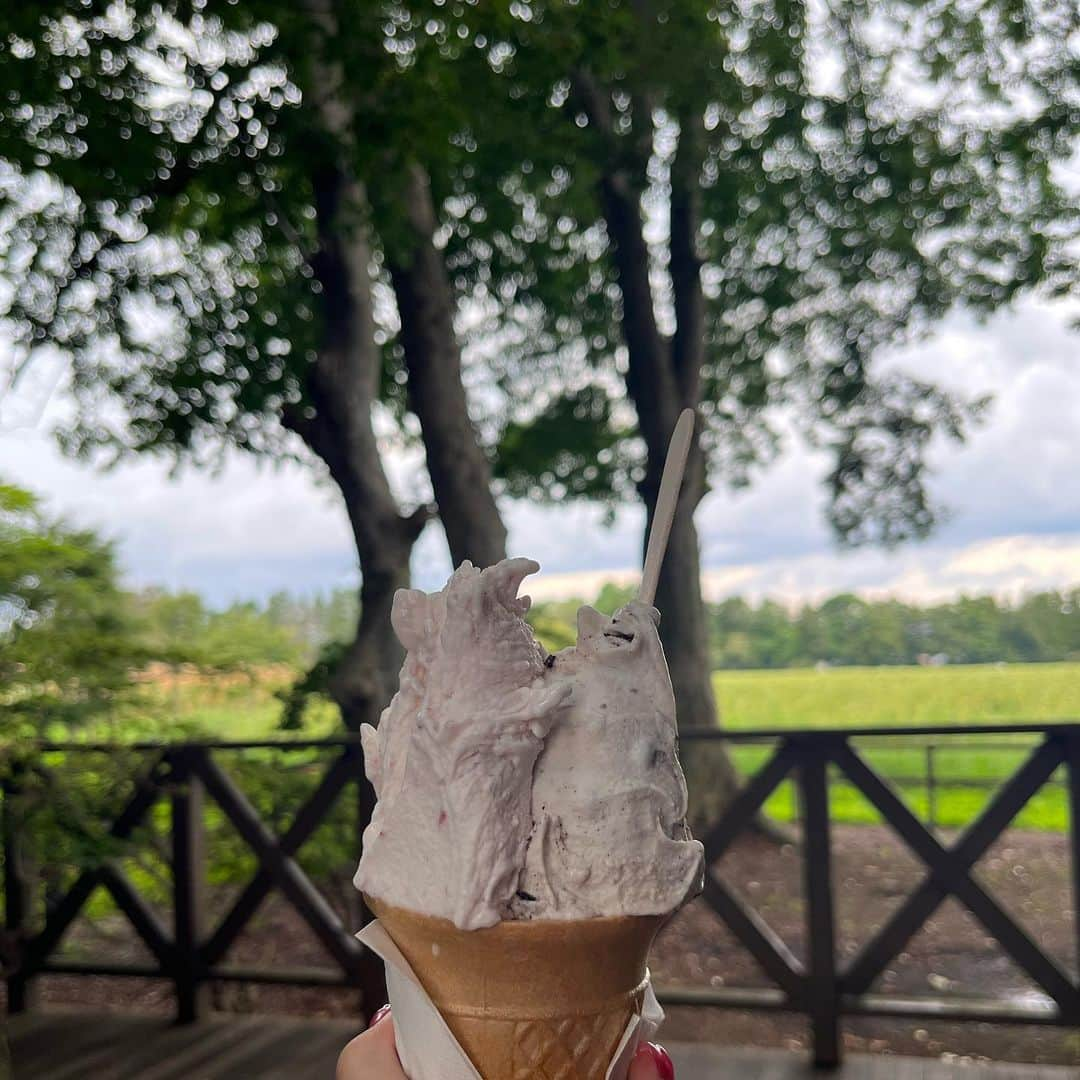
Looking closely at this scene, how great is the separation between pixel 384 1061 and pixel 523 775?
0.42 meters

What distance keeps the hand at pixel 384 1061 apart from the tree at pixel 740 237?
5676mm

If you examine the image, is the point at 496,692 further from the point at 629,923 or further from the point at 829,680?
the point at 829,680

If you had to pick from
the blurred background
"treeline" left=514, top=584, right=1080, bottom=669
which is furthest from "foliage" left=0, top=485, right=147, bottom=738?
"treeline" left=514, top=584, right=1080, bottom=669

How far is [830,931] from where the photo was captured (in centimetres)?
350

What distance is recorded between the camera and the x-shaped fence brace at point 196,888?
12.6 feet

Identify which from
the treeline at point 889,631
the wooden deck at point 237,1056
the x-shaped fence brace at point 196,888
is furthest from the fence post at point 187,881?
the treeline at point 889,631

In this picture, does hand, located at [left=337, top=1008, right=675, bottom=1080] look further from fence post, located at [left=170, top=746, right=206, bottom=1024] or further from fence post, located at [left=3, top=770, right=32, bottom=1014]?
fence post, located at [left=3, top=770, right=32, bottom=1014]

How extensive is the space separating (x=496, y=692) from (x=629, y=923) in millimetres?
293

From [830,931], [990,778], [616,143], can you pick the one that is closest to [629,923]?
[830,931]

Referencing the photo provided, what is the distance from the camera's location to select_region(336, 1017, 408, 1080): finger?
1.29 metres

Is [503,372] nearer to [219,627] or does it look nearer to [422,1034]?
Answer: [219,627]

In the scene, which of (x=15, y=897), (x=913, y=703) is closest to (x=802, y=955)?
(x=15, y=897)

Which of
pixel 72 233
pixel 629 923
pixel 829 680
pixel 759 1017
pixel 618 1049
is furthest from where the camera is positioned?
pixel 829 680

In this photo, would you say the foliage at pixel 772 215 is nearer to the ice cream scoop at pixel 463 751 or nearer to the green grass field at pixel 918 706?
the green grass field at pixel 918 706
